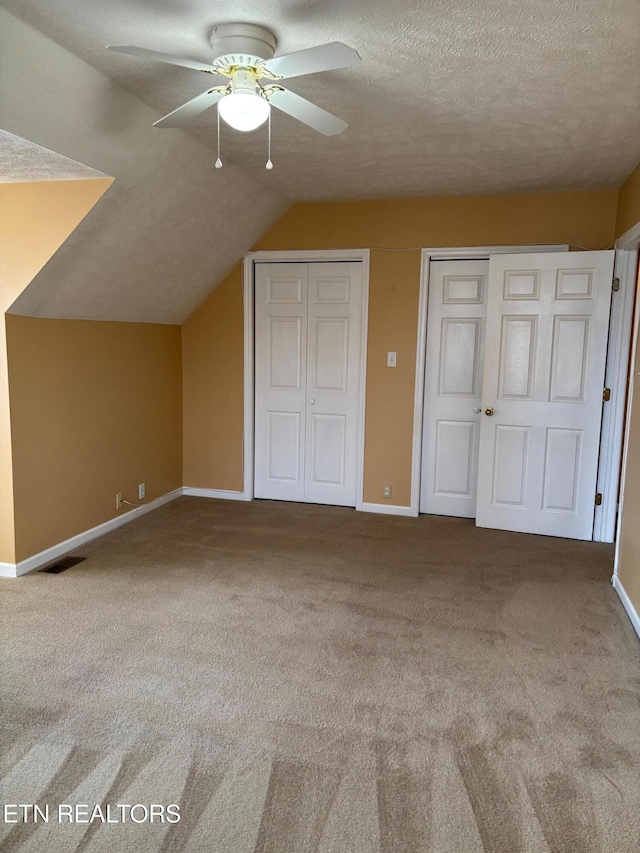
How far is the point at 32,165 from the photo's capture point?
2.84 metres

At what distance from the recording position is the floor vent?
11.6ft

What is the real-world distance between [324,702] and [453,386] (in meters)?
2.91

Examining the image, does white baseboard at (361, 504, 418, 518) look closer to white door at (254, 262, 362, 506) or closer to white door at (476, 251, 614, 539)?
white door at (254, 262, 362, 506)

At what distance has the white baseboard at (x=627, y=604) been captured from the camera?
2.93 meters

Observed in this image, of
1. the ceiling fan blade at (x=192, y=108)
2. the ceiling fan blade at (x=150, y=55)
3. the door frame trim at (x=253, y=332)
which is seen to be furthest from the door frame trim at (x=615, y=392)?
the ceiling fan blade at (x=150, y=55)

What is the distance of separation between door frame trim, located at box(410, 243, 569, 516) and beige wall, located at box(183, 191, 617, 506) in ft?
0.14

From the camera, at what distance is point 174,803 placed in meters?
1.82

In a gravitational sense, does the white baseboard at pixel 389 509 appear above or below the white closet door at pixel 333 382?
below

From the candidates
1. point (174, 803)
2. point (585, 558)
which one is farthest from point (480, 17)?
point (585, 558)

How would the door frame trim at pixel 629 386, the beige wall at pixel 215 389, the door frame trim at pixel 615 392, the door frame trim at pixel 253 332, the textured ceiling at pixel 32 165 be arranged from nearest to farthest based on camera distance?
1. the textured ceiling at pixel 32 165
2. the door frame trim at pixel 629 386
3. the door frame trim at pixel 615 392
4. the door frame trim at pixel 253 332
5. the beige wall at pixel 215 389

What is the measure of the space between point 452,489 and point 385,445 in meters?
0.63

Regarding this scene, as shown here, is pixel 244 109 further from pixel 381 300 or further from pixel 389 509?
pixel 389 509

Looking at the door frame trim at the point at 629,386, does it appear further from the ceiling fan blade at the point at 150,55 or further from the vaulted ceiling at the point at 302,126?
the ceiling fan blade at the point at 150,55

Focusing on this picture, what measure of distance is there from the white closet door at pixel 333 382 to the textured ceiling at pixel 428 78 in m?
1.06
